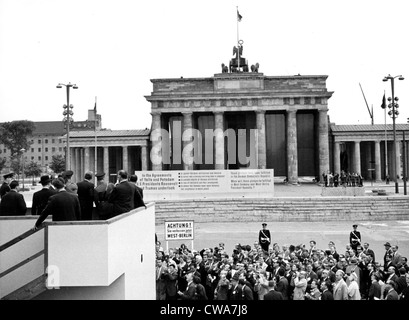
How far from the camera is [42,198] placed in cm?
855

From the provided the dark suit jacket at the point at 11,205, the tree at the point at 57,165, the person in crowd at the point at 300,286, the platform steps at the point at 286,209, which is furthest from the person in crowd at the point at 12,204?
the tree at the point at 57,165

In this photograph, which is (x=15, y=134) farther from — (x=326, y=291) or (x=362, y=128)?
(x=326, y=291)

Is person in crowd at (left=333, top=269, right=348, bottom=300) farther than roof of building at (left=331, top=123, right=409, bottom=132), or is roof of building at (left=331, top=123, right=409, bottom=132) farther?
roof of building at (left=331, top=123, right=409, bottom=132)

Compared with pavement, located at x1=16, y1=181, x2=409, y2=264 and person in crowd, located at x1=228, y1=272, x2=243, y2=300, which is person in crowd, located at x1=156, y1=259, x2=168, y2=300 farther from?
pavement, located at x1=16, y1=181, x2=409, y2=264

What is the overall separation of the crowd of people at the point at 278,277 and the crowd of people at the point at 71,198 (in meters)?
2.25

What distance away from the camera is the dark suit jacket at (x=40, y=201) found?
8.43m

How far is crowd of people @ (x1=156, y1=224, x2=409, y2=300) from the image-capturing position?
359 inches

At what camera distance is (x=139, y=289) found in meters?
8.41

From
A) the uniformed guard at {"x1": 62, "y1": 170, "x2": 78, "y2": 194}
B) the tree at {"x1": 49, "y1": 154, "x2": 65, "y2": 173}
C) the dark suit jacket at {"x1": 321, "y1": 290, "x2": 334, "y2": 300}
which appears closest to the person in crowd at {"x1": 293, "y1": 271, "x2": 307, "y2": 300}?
the dark suit jacket at {"x1": 321, "y1": 290, "x2": 334, "y2": 300}

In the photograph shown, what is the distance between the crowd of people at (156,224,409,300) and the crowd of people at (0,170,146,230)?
2251 millimetres

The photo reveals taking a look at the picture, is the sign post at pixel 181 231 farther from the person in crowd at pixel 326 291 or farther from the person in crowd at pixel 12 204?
the person in crowd at pixel 12 204

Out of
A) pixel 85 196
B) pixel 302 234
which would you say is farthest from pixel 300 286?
pixel 302 234

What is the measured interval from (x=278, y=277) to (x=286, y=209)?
1951 centimetres
